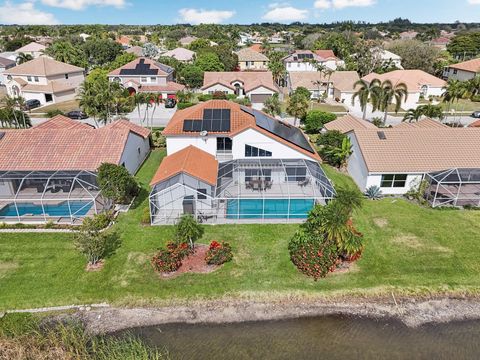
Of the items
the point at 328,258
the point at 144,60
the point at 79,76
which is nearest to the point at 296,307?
the point at 328,258

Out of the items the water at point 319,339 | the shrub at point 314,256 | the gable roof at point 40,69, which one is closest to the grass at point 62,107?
the gable roof at point 40,69

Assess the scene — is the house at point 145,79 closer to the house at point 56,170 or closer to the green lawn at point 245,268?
the house at point 56,170

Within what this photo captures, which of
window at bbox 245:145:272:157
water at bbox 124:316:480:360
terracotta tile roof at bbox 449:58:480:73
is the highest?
terracotta tile roof at bbox 449:58:480:73

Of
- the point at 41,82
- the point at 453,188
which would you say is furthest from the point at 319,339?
the point at 41,82

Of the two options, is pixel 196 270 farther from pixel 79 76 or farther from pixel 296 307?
pixel 79 76

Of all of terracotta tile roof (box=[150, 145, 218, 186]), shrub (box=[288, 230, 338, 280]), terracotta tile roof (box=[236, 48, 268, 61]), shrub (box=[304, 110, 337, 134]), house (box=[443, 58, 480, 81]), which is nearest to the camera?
shrub (box=[288, 230, 338, 280])

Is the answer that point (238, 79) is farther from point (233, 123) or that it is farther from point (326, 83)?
point (233, 123)

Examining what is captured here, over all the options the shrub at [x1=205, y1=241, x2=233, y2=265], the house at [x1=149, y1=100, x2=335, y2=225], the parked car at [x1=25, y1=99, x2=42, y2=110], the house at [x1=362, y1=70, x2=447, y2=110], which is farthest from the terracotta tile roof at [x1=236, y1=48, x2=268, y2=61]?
the shrub at [x1=205, y1=241, x2=233, y2=265]

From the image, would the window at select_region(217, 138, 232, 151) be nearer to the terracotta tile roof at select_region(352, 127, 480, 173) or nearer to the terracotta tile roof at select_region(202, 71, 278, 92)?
the terracotta tile roof at select_region(352, 127, 480, 173)
